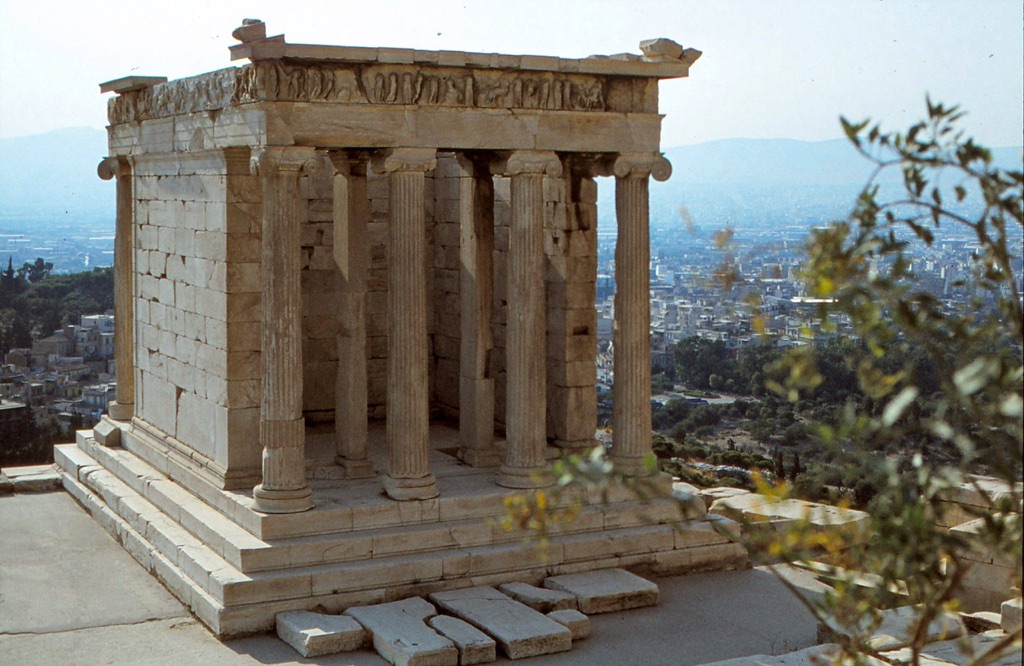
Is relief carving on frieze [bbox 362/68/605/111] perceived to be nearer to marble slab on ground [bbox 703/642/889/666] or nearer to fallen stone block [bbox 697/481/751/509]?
fallen stone block [bbox 697/481/751/509]

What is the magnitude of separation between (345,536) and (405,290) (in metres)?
2.76

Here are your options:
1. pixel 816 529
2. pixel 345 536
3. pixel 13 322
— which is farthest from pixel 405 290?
pixel 13 322

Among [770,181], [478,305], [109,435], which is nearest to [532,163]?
[478,305]

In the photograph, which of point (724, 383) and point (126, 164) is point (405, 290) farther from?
point (724, 383)

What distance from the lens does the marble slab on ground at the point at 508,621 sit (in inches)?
541

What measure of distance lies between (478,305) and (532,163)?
2143 millimetres

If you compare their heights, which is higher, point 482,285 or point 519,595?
point 482,285

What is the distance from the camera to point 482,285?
17.3m

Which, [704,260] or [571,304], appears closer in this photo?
[571,304]

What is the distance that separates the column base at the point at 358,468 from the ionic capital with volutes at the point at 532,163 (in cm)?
386

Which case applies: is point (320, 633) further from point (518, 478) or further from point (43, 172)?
point (43, 172)

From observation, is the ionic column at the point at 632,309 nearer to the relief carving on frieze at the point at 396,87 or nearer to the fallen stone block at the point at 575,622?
the relief carving on frieze at the point at 396,87

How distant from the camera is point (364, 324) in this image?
16703 millimetres

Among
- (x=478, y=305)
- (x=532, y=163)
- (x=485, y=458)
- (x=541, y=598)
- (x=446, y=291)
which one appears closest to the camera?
(x=541, y=598)
